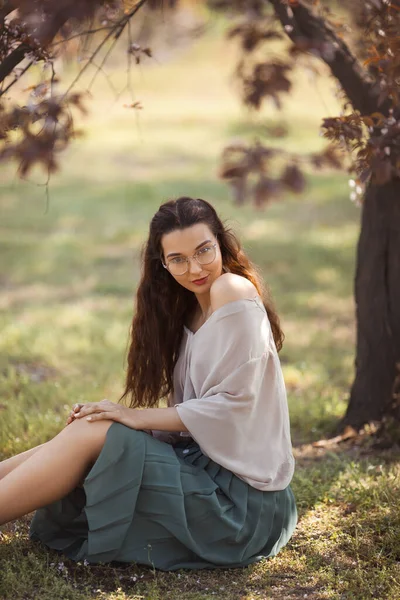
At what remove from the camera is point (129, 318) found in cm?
685

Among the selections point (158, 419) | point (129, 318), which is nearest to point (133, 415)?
point (158, 419)

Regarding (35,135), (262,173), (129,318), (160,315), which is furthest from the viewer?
(129,318)

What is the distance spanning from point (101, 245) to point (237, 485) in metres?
6.74

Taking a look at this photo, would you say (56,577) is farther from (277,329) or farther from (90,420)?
(277,329)

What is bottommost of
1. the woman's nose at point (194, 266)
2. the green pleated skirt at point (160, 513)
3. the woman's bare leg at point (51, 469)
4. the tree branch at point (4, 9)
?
the green pleated skirt at point (160, 513)

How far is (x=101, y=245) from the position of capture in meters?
9.41

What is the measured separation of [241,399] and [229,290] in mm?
383

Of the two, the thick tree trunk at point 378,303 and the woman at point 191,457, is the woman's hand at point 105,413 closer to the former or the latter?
the woman at point 191,457

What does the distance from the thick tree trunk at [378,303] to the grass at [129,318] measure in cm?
27

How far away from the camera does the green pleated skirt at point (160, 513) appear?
2738 millimetres

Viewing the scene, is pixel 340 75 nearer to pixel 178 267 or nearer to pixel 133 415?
pixel 178 267

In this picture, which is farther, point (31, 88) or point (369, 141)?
point (369, 141)

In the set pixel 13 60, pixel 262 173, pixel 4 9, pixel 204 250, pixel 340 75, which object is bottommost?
pixel 204 250

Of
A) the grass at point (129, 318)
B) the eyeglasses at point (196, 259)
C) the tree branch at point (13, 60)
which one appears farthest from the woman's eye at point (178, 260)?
the tree branch at point (13, 60)
